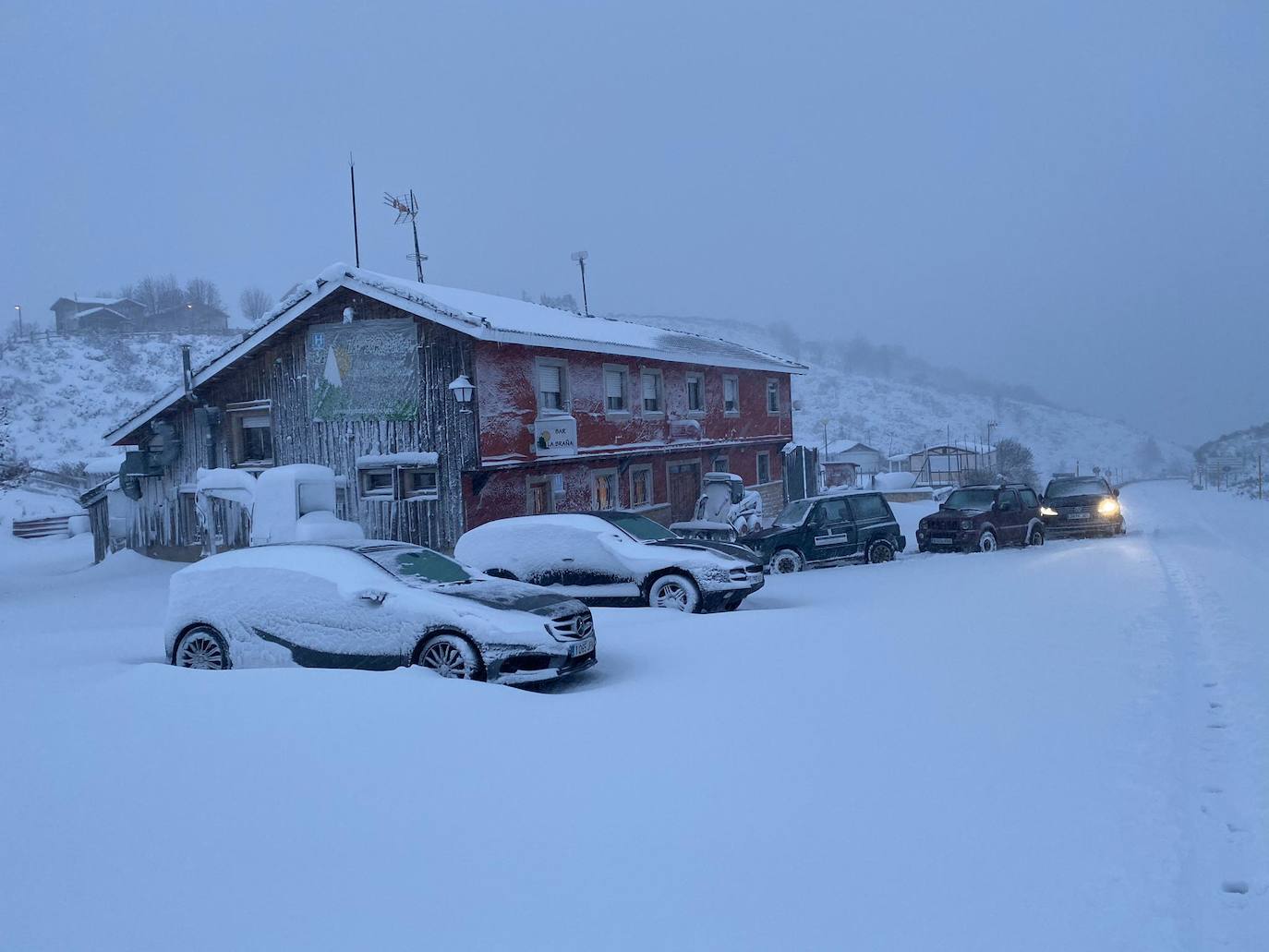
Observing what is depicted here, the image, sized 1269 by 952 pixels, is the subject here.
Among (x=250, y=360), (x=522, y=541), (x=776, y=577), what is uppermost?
(x=250, y=360)

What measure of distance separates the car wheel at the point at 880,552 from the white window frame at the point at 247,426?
13.3 metres

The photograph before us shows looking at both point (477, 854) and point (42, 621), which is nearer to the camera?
point (477, 854)

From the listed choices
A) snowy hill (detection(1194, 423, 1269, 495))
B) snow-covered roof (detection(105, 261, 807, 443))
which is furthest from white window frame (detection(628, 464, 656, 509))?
snowy hill (detection(1194, 423, 1269, 495))

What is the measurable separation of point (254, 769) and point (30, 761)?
1161 mm

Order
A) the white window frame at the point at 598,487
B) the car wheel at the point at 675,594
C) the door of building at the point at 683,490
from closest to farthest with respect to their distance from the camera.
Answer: the car wheel at the point at 675,594
the white window frame at the point at 598,487
the door of building at the point at 683,490

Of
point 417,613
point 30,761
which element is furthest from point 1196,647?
point 30,761

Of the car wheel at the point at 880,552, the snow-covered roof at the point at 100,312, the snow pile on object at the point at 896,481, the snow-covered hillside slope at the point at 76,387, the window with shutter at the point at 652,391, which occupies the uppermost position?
the snow-covered roof at the point at 100,312

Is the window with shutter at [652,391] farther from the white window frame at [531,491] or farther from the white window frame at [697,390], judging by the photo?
the white window frame at [531,491]

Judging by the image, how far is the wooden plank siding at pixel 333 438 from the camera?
61.6 ft

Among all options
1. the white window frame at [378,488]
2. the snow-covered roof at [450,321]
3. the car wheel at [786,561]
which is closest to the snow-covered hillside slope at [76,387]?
the snow-covered roof at [450,321]

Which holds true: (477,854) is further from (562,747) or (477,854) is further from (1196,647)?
(1196,647)

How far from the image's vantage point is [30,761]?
4.83 metres

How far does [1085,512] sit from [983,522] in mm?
4872

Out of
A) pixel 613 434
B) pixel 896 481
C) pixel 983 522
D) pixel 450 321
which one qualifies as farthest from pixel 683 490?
pixel 896 481
